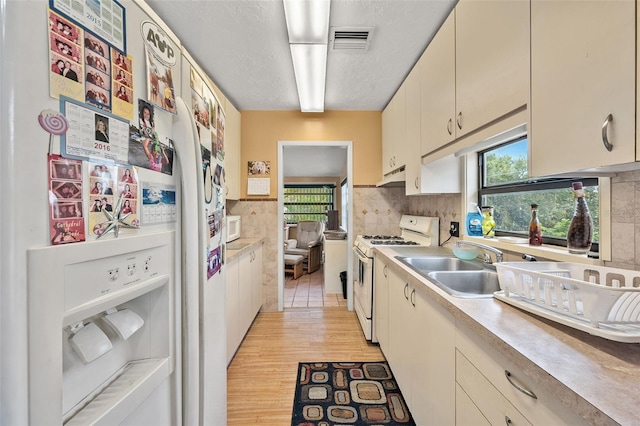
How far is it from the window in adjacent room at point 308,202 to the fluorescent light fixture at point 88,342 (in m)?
7.20

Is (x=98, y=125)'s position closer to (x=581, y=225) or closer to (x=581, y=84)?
(x=581, y=84)

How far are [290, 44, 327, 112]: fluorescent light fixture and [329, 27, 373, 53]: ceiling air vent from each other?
0.34 feet

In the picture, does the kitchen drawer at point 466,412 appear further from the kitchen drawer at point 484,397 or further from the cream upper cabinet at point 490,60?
the cream upper cabinet at point 490,60

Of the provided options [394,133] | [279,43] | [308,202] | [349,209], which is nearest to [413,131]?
[394,133]

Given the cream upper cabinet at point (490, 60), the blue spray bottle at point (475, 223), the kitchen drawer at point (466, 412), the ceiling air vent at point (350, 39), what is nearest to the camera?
the kitchen drawer at point (466, 412)

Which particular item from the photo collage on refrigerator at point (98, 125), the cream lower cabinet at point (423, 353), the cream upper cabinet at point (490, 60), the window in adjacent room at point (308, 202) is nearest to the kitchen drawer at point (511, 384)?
the cream lower cabinet at point (423, 353)

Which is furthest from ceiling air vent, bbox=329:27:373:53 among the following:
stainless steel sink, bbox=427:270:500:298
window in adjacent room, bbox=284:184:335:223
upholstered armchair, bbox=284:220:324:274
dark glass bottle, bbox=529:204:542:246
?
window in adjacent room, bbox=284:184:335:223

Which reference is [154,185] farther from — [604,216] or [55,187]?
[604,216]

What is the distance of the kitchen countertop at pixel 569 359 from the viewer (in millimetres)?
498

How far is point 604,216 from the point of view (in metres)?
0.99

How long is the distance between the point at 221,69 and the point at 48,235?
2288mm

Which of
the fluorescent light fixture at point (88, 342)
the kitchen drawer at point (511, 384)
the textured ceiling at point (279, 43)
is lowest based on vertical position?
the kitchen drawer at point (511, 384)

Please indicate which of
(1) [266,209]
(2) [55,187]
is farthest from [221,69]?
(2) [55,187]

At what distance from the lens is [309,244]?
A: 18.4ft
